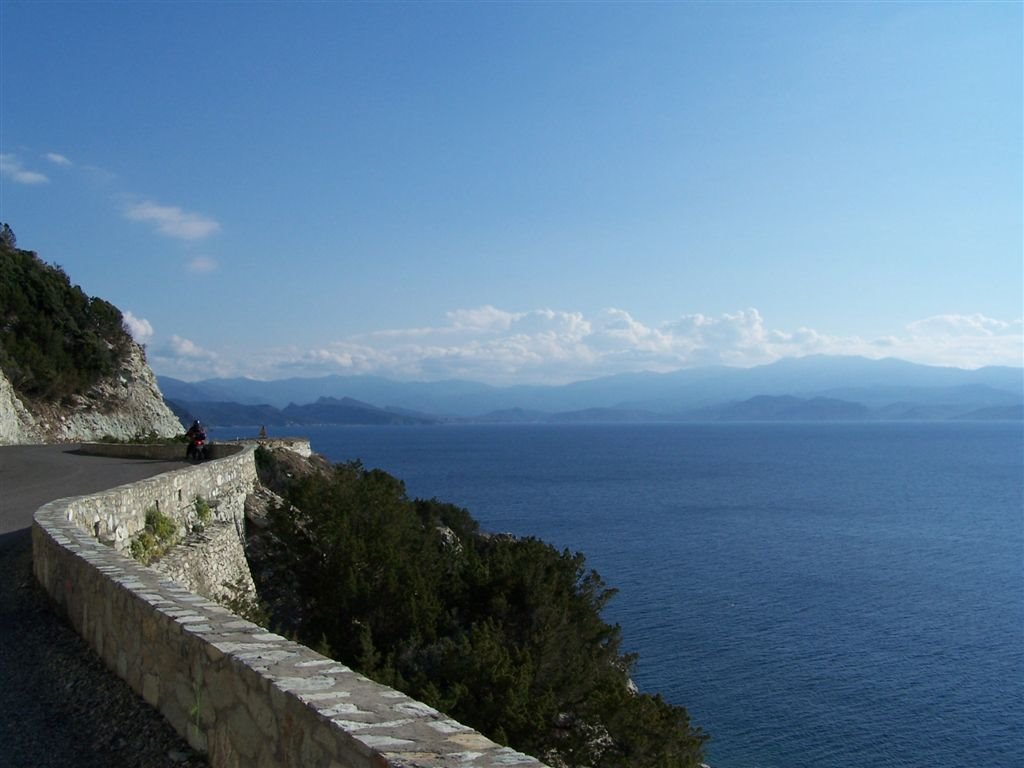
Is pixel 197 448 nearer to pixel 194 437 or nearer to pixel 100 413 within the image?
pixel 194 437

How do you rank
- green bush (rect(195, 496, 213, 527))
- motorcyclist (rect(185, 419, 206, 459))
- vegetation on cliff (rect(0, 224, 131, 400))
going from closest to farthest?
green bush (rect(195, 496, 213, 527)) → motorcyclist (rect(185, 419, 206, 459)) → vegetation on cliff (rect(0, 224, 131, 400))

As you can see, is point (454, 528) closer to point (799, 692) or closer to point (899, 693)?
point (799, 692)

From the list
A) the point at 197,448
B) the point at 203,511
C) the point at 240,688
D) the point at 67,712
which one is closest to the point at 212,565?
the point at 203,511

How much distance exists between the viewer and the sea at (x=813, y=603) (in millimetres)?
24938

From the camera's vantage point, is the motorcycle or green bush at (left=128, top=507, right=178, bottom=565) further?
the motorcycle

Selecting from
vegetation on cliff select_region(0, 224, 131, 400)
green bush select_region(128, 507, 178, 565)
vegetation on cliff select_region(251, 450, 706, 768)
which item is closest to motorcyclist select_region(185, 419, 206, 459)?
vegetation on cliff select_region(251, 450, 706, 768)

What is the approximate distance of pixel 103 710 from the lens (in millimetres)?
5473

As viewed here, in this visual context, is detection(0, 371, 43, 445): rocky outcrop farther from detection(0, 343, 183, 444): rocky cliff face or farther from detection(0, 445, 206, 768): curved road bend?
detection(0, 445, 206, 768): curved road bend

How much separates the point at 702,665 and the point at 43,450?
23.3 metres

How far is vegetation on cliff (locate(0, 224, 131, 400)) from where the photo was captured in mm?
40719

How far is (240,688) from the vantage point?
13.7 ft

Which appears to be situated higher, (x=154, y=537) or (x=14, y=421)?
(x=14, y=421)

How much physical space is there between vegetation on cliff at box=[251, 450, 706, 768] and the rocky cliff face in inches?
788

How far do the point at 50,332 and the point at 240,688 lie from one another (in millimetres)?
45556
